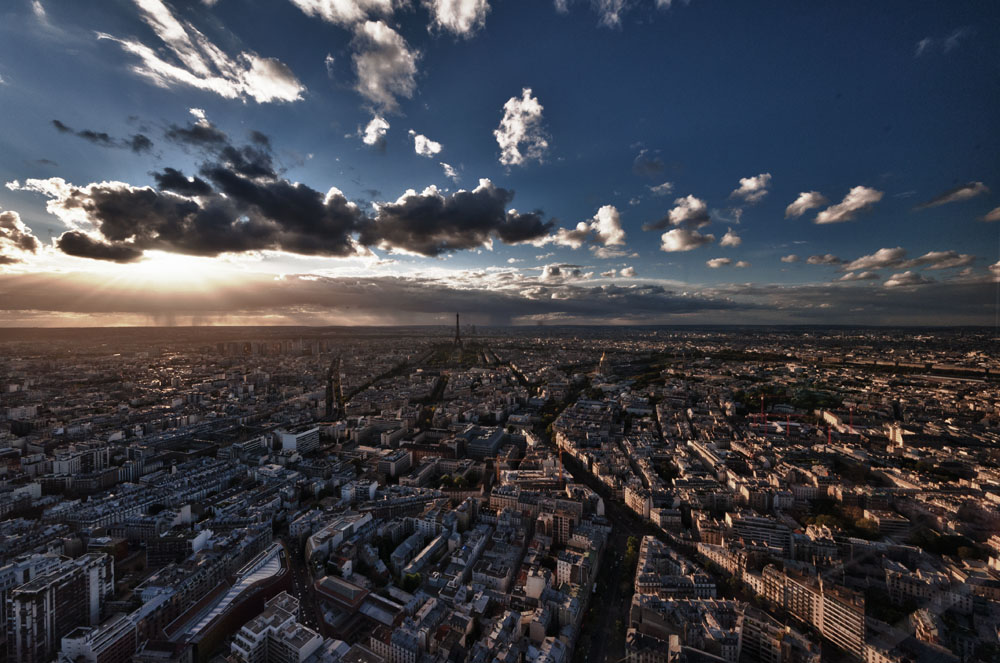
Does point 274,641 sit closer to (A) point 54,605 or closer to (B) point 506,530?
(A) point 54,605

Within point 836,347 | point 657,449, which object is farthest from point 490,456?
point 836,347

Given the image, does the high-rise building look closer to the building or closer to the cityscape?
the cityscape

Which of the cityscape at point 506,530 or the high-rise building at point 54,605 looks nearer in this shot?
the high-rise building at point 54,605

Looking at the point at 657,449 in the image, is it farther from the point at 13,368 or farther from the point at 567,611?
the point at 13,368

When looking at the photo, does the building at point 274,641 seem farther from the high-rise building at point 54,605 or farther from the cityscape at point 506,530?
the high-rise building at point 54,605

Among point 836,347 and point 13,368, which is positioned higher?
point 836,347

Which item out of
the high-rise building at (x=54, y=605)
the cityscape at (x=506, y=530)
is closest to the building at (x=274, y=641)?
the cityscape at (x=506, y=530)

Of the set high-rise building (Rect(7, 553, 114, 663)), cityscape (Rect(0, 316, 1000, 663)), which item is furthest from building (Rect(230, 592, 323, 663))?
high-rise building (Rect(7, 553, 114, 663))

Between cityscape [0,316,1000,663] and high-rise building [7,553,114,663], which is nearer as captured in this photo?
high-rise building [7,553,114,663]
